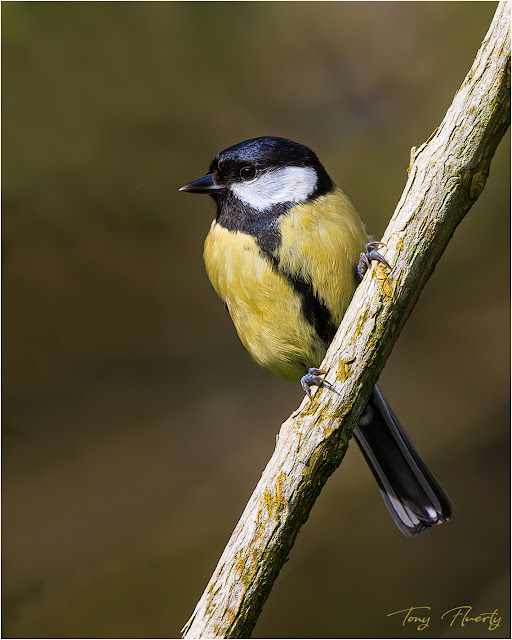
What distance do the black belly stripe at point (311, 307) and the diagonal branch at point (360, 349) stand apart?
36 centimetres

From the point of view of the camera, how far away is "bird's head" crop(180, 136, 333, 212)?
2.04m

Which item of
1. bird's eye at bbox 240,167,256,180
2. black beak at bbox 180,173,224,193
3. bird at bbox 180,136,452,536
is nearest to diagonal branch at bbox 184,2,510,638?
bird at bbox 180,136,452,536

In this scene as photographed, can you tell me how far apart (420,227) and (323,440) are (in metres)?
0.58

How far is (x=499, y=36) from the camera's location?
1.45 meters

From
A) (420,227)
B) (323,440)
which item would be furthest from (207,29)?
(323,440)

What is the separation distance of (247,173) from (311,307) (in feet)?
1.67

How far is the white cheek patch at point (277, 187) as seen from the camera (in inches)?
79.5

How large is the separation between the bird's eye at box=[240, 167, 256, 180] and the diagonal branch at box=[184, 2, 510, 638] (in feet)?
2.11

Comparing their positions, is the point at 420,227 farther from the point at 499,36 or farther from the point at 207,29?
the point at 207,29
